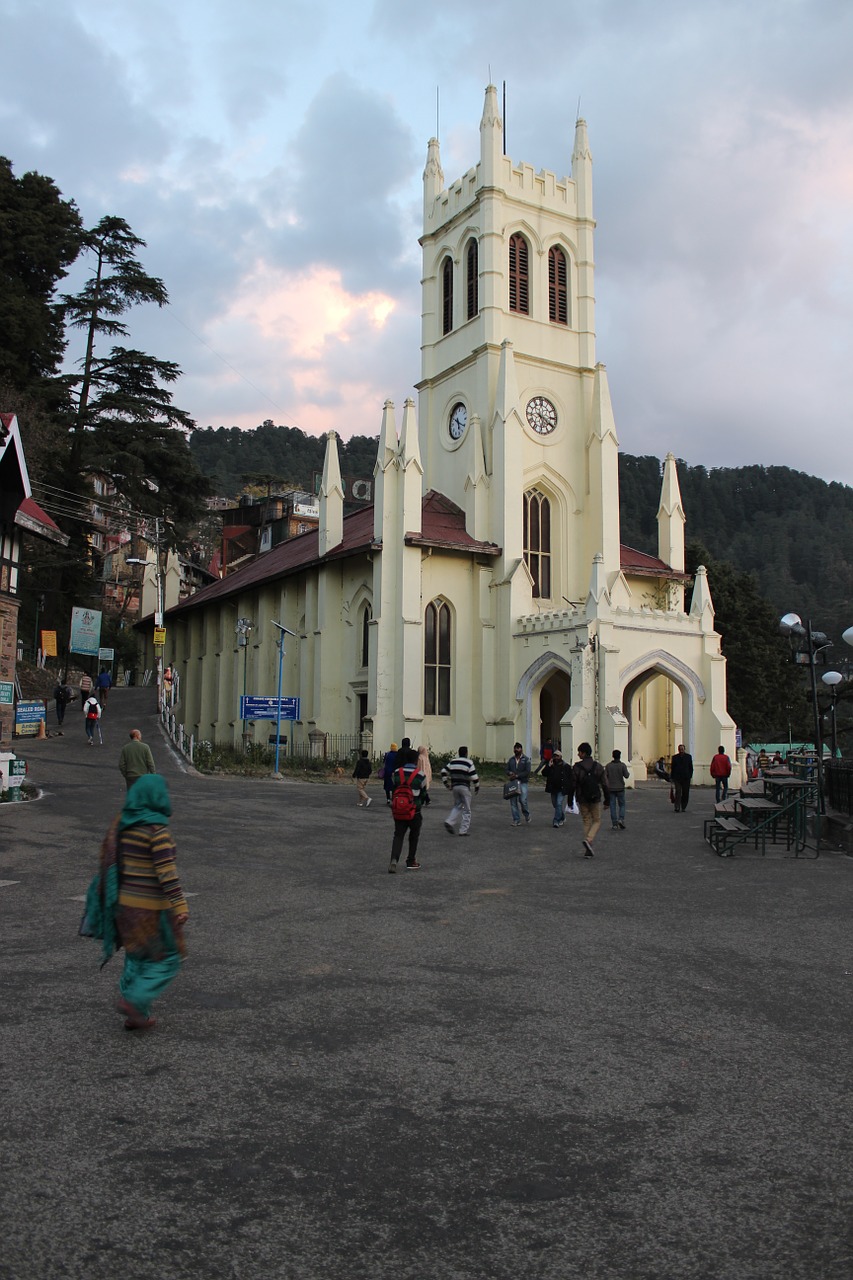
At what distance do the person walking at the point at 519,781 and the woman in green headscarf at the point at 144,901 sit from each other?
13.7 m

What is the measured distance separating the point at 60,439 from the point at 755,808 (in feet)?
116

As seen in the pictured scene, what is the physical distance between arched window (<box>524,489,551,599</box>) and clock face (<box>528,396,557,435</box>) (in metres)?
2.80

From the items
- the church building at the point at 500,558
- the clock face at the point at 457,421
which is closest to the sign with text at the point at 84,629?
the church building at the point at 500,558

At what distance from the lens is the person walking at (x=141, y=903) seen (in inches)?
235

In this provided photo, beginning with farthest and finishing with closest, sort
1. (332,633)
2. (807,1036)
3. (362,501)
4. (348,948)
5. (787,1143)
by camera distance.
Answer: (362,501) < (332,633) < (348,948) < (807,1036) < (787,1143)

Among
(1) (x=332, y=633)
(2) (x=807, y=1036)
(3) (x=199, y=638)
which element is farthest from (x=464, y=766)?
(3) (x=199, y=638)

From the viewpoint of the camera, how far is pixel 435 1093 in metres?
5.08

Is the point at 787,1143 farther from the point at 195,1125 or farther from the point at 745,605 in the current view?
the point at 745,605

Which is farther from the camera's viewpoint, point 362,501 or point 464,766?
point 362,501

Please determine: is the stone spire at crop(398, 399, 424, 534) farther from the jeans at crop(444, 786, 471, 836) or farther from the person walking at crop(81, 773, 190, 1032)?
the person walking at crop(81, 773, 190, 1032)

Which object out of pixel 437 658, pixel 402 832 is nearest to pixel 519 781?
pixel 402 832

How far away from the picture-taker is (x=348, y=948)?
837cm

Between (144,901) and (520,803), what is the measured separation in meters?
14.3

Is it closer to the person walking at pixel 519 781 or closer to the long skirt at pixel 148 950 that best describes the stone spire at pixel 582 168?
the person walking at pixel 519 781
